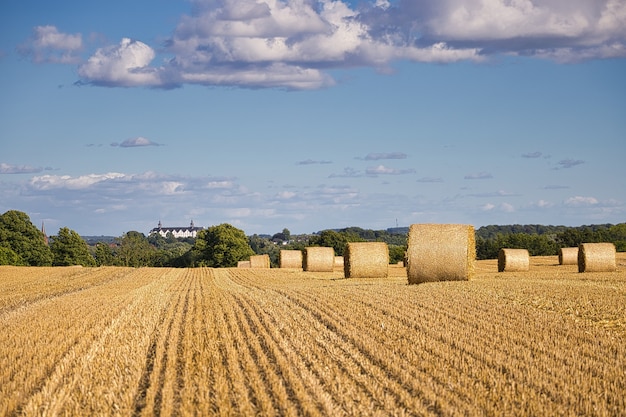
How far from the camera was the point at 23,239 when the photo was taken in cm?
8862

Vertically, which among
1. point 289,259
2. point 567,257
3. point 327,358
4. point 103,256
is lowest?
point 327,358

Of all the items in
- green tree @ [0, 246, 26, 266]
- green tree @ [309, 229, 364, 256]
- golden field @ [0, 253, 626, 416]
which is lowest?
golden field @ [0, 253, 626, 416]

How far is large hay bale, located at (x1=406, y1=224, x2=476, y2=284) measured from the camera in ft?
78.7

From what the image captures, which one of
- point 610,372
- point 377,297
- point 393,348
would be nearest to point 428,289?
point 377,297

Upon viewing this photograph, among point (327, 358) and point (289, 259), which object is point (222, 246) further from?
point (327, 358)

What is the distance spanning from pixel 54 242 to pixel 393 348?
8696 cm

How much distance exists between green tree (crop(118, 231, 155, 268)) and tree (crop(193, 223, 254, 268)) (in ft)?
69.1

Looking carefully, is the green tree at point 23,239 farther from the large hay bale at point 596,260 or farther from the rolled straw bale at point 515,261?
the large hay bale at point 596,260

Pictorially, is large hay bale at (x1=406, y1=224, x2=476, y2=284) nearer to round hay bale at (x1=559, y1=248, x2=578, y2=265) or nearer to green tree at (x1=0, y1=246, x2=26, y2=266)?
round hay bale at (x1=559, y1=248, x2=578, y2=265)

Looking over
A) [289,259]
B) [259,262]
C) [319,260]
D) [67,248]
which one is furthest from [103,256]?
[319,260]

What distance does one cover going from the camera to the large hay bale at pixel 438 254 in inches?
944

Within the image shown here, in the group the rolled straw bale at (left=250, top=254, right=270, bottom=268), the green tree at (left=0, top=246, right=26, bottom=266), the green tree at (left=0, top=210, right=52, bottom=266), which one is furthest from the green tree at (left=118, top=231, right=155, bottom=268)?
the rolled straw bale at (left=250, top=254, right=270, bottom=268)

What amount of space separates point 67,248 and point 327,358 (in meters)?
85.8

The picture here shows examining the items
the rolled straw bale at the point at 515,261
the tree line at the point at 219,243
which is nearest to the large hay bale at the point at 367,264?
the rolled straw bale at the point at 515,261
